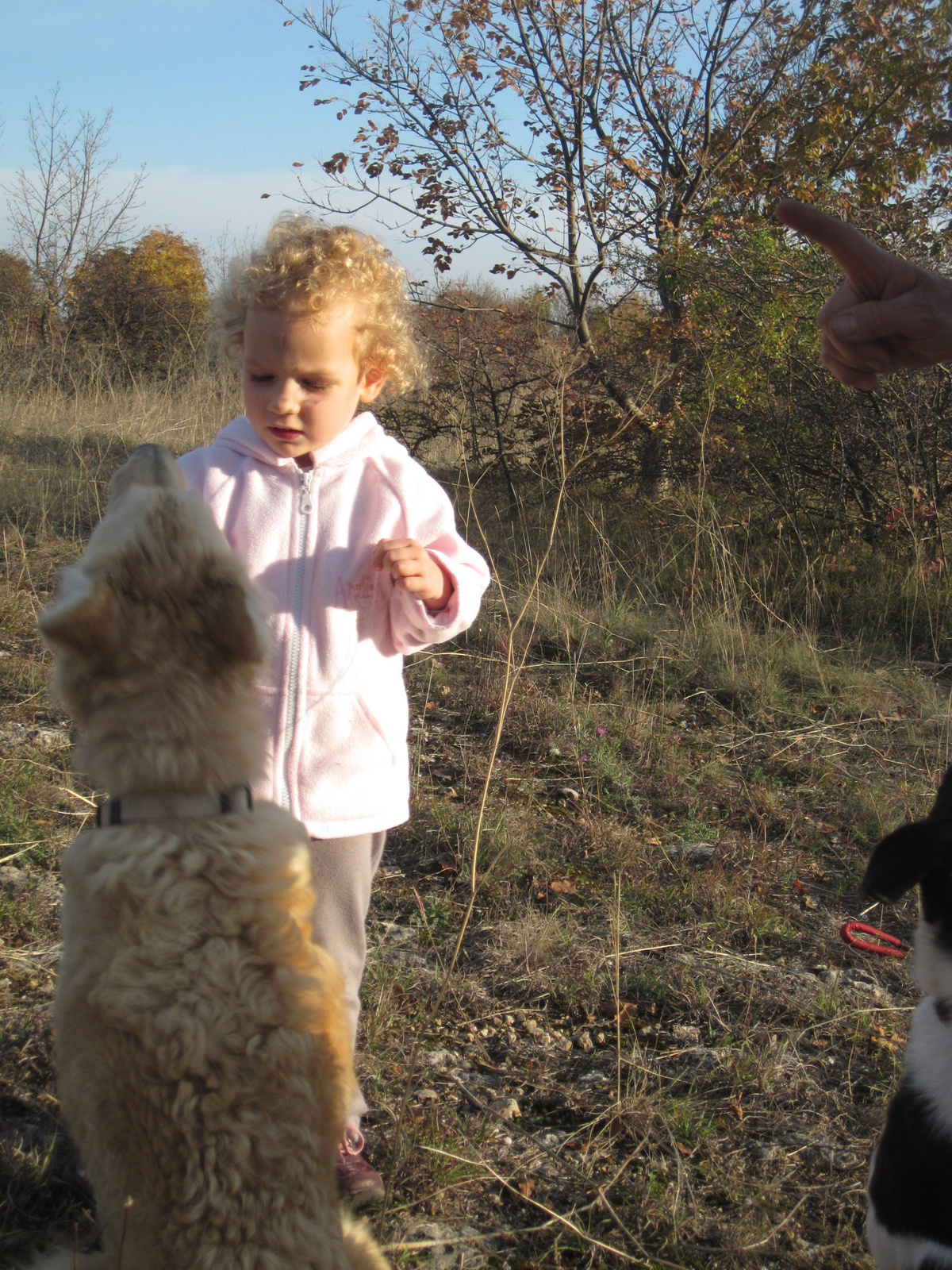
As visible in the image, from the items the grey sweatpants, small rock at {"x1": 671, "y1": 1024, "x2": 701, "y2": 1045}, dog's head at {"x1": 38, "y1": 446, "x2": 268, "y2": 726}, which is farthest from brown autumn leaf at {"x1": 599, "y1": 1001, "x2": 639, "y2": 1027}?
dog's head at {"x1": 38, "y1": 446, "x2": 268, "y2": 726}

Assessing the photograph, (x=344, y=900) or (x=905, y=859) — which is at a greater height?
(x=905, y=859)

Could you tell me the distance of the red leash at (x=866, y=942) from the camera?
10.4 feet

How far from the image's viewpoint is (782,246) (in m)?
6.79

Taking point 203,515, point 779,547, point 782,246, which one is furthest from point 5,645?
point 782,246

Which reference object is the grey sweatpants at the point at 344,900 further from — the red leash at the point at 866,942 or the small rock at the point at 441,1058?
the red leash at the point at 866,942

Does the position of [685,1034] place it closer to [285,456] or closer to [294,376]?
[285,456]

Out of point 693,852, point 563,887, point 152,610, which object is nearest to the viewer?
point 152,610

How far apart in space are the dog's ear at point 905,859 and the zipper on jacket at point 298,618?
130cm

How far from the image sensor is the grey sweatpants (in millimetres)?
→ 2318

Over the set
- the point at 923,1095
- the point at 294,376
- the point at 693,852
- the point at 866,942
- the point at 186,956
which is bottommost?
the point at 866,942

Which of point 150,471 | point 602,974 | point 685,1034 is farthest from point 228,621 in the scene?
point 685,1034

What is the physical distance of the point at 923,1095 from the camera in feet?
6.15

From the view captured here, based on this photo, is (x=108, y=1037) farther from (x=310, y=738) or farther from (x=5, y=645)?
(x=5, y=645)

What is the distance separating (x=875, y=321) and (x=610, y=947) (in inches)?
80.4
